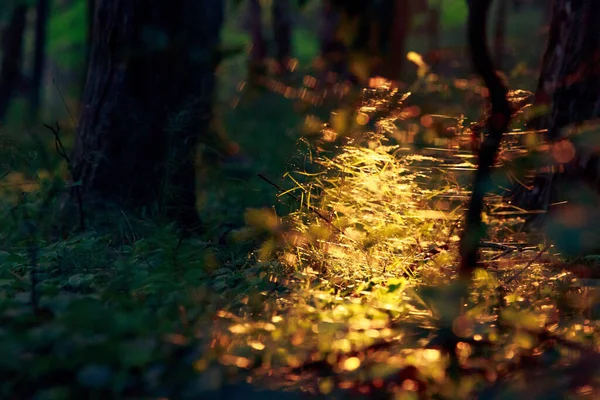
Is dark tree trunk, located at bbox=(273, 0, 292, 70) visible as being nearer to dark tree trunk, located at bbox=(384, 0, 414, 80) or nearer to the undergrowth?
dark tree trunk, located at bbox=(384, 0, 414, 80)

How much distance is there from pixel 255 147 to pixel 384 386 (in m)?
6.73

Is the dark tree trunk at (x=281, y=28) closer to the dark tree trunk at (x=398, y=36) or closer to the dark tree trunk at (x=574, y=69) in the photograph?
the dark tree trunk at (x=398, y=36)

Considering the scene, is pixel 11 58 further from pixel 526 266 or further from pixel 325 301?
pixel 526 266

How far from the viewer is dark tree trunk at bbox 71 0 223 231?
17.4 feet

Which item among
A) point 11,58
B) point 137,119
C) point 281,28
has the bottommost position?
point 11,58

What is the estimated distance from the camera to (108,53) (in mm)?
5359

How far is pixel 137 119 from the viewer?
5.36 metres

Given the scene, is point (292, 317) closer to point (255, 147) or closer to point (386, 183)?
point (386, 183)

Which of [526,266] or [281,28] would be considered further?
[281,28]

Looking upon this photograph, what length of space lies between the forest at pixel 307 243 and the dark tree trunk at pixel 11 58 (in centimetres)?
796

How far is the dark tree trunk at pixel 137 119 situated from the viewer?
529 cm

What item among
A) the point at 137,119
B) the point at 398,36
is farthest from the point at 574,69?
the point at 398,36

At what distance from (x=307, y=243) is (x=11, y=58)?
Answer: 1200 cm

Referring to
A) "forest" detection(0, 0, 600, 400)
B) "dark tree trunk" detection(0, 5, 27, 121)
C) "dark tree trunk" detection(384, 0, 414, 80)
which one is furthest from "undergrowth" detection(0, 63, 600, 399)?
"dark tree trunk" detection(0, 5, 27, 121)
